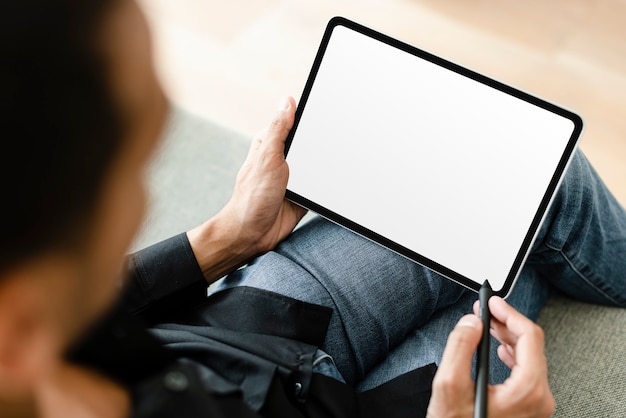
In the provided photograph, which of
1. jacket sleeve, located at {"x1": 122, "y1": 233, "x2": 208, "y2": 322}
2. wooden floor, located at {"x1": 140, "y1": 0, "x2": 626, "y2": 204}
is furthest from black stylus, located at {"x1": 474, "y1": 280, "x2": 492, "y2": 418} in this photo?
wooden floor, located at {"x1": 140, "y1": 0, "x2": 626, "y2": 204}

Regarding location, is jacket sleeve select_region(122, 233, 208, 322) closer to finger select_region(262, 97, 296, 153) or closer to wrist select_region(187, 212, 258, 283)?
wrist select_region(187, 212, 258, 283)

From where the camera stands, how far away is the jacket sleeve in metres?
0.72

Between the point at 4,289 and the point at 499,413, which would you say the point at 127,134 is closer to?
the point at 4,289

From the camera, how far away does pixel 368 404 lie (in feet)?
2.16

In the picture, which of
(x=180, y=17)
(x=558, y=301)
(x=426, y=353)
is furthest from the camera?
(x=180, y=17)

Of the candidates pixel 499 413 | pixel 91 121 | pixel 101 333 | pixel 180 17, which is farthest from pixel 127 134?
pixel 180 17

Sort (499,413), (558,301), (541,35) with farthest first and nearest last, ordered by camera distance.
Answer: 1. (541,35)
2. (558,301)
3. (499,413)

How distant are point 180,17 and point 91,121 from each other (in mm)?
1289

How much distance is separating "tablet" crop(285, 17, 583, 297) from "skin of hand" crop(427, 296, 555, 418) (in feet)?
0.49

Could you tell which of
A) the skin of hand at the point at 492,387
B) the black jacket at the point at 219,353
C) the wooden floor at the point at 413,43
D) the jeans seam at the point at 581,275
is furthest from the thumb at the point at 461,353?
the wooden floor at the point at 413,43

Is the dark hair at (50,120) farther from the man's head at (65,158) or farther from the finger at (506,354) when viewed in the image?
the finger at (506,354)

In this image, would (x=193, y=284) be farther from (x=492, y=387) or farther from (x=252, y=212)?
(x=492, y=387)

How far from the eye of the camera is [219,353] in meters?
0.63

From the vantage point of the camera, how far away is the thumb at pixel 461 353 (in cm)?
55
